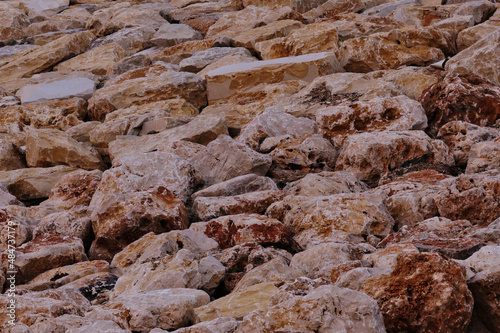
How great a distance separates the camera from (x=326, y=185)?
5836 mm

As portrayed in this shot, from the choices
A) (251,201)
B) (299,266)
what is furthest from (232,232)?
(299,266)

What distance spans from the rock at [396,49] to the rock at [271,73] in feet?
0.92

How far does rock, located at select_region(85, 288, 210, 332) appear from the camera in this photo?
11.9 feet

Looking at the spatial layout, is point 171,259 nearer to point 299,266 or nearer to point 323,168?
point 299,266

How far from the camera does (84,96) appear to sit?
1070 centimetres

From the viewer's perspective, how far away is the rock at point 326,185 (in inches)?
227

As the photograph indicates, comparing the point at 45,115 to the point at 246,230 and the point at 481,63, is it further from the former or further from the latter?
the point at 481,63

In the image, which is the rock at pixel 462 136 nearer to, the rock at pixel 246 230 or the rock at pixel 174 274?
the rock at pixel 246 230

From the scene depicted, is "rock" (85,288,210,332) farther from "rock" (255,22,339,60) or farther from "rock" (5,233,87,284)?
"rock" (255,22,339,60)

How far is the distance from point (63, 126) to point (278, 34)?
12.8 ft

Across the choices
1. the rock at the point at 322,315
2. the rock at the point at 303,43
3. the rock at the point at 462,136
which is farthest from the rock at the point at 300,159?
the rock at the point at 303,43

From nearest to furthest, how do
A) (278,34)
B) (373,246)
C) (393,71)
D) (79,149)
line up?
(373,246) → (79,149) → (393,71) → (278,34)

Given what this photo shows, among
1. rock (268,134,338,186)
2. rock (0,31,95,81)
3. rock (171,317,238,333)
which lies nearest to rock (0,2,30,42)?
rock (0,31,95,81)

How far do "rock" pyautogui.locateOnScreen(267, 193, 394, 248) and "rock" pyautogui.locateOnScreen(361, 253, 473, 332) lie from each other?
1.41m
